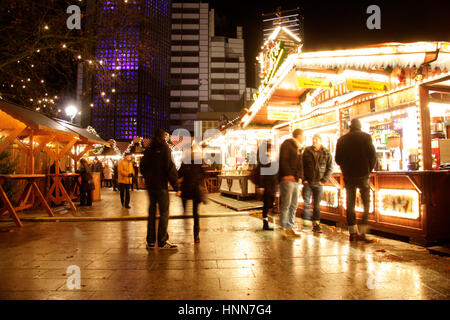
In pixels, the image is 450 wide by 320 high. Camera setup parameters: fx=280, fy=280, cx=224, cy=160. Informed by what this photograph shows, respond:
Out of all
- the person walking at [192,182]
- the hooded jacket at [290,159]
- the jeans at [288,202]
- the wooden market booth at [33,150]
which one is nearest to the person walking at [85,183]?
the wooden market booth at [33,150]

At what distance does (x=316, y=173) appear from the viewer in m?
6.04

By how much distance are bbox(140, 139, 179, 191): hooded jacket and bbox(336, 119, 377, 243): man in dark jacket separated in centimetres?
316

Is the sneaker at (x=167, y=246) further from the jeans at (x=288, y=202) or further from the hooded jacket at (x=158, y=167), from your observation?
the jeans at (x=288, y=202)

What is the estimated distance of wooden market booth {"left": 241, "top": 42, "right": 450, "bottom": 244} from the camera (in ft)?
16.1

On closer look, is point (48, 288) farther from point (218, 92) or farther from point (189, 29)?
point (189, 29)

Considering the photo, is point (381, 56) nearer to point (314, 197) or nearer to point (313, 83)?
point (313, 83)

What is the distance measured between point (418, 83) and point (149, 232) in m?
5.70

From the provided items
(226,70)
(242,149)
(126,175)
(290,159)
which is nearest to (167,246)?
(290,159)

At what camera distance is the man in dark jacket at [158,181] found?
493 cm

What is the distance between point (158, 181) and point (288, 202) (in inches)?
101

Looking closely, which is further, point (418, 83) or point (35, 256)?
point (418, 83)

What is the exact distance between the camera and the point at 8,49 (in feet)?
28.4

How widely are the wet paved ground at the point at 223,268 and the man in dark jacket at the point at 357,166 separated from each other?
441 mm
